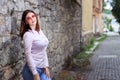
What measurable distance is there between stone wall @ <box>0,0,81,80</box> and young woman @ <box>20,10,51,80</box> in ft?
1.05

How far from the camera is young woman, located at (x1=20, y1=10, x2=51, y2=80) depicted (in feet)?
13.2

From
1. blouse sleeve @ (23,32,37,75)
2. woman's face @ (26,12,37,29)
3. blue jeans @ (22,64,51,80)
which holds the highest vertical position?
woman's face @ (26,12,37,29)

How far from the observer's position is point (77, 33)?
13242 mm

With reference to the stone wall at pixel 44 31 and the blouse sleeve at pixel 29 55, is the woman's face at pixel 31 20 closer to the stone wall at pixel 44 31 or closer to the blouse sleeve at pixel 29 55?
the blouse sleeve at pixel 29 55

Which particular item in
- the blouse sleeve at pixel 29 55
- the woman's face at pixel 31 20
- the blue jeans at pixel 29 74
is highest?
the woman's face at pixel 31 20

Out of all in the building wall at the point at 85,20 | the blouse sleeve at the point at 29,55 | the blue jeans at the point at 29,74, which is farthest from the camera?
the building wall at the point at 85,20

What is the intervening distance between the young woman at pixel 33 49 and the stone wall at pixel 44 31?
321 mm

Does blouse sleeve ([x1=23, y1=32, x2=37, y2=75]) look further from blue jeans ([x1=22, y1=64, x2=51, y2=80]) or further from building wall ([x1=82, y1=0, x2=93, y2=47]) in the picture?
building wall ([x1=82, y1=0, x2=93, y2=47])

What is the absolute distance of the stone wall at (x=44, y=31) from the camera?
14.4 feet

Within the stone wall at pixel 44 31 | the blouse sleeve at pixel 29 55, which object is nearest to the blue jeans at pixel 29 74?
the blouse sleeve at pixel 29 55

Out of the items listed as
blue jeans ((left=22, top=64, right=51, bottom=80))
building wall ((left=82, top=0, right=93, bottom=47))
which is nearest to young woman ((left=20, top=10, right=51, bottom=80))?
blue jeans ((left=22, top=64, right=51, bottom=80))

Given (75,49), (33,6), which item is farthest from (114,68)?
(33,6)

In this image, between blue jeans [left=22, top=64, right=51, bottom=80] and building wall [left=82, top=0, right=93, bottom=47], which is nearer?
blue jeans [left=22, top=64, right=51, bottom=80]

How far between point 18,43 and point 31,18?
794 mm
